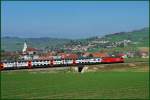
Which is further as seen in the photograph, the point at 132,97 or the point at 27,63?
the point at 27,63

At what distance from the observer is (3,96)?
3412 centimetres

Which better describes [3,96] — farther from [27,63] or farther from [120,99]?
[27,63]

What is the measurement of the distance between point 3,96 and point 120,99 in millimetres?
9386

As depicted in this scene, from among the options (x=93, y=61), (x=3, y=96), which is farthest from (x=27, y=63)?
(x=3, y=96)

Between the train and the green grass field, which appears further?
the train

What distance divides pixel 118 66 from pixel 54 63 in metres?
18.2

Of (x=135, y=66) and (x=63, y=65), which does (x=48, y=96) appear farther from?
(x=63, y=65)

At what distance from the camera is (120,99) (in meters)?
30.4

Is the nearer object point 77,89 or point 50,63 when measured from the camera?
point 77,89

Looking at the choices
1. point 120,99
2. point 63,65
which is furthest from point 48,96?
point 63,65

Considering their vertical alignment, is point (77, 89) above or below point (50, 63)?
below

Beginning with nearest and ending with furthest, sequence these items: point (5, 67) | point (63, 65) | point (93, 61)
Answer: point (5, 67)
point (63, 65)
point (93, 61)

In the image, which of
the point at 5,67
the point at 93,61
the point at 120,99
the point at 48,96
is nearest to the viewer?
the point at 120,99

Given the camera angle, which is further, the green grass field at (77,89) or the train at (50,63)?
the train at (50,63)
